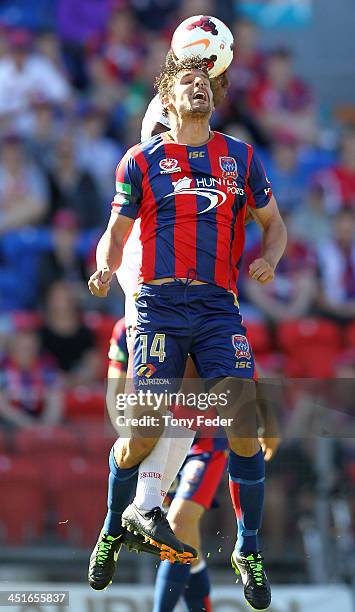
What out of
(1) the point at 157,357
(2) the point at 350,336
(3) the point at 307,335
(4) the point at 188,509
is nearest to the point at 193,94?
(1) the point at 157,357

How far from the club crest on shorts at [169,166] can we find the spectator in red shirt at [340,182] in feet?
21.7

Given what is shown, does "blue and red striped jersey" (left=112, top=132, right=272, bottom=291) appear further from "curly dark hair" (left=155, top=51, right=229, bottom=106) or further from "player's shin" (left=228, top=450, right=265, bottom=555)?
"player's shin" (left=228, top=450, right=265, bottom=555)

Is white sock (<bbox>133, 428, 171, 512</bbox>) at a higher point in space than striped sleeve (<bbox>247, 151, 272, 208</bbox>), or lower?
lower

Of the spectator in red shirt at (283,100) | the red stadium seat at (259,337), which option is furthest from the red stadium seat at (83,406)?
the spectator in red shirt at (283,100)

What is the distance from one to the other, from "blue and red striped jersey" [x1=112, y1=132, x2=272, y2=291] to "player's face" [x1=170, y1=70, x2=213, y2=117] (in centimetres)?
19

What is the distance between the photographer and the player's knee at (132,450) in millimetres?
6598

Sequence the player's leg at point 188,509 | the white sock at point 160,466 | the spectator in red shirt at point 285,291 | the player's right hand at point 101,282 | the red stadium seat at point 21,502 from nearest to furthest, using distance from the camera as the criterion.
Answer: the player's right hand at point 101,282
the white sock at point 160,466
the player's leg at point 188,509
the red stadium seat at point 21,502
the spectator in red shirt at point 285,291

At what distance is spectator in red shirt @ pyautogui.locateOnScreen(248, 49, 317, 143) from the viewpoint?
46.3 feet

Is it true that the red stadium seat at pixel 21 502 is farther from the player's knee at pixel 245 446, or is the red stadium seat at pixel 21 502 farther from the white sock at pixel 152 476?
the player's knee at pixel 245 446

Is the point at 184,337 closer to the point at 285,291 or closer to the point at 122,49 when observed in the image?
the point at 285,291

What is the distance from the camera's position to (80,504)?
32.3ft

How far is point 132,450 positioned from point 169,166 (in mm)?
1468

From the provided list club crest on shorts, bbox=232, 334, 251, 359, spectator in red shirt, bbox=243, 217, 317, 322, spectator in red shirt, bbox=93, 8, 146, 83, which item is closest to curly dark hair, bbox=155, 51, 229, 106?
club crest on shorts, bbox=232, 334, 251, 359

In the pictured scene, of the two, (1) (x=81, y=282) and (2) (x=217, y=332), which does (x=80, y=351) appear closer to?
(1) (x=81, y=282)
